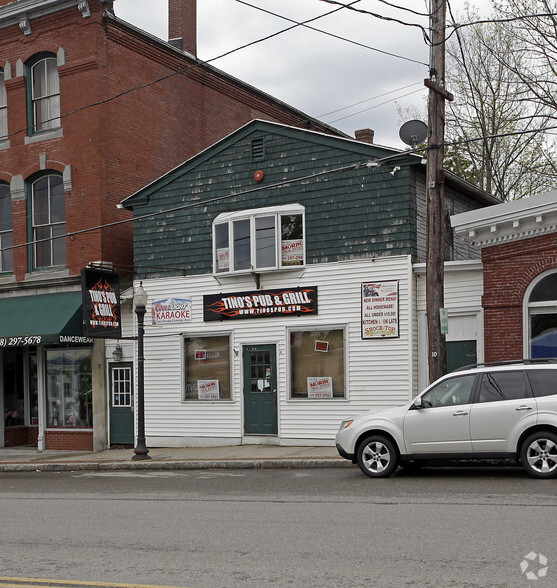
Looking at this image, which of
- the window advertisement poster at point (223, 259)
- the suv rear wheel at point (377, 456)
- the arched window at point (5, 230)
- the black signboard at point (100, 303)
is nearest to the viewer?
the suv rear wheel at point (377, 456)

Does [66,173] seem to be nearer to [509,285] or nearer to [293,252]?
[293,252]

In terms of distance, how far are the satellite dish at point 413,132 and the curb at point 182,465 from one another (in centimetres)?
675

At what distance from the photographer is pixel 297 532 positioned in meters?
8.94

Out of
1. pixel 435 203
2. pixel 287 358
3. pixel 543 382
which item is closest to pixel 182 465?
pixel 287 358

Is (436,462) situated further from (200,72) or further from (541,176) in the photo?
(541,176)

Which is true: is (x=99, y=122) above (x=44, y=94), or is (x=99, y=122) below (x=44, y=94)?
below

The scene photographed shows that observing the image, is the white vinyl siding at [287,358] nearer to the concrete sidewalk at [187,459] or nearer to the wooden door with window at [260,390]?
the wooden door with window at [260,390]

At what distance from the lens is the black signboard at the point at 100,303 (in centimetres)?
2002

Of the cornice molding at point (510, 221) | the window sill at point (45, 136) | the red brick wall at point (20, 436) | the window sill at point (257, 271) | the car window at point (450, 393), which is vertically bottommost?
the red brick wall at point (20, 436)

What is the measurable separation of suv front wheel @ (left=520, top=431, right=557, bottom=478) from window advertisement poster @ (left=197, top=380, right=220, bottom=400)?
31.9 feet

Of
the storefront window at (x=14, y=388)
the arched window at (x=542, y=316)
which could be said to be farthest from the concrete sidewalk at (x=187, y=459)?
the arched window at (x=542, y=316)

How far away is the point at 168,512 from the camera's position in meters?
10.8

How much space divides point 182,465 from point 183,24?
15.0m

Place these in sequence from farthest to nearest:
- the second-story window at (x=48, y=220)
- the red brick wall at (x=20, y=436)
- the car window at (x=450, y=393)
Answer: the red brick wall at (x=20, y=436) < the second-story window at (x=48, y=220) < the car window at (x=450, y=393)
